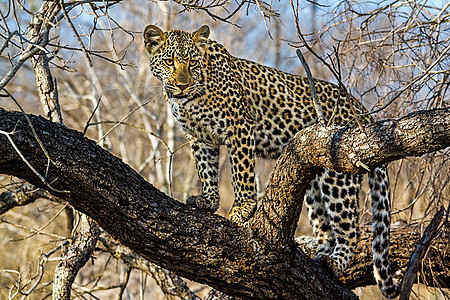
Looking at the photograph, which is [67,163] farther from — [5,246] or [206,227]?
[5,246]

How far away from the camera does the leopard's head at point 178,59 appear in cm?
594

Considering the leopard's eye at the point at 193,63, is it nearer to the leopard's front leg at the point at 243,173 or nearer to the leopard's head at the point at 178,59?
the leopard's head at the point at 178,59

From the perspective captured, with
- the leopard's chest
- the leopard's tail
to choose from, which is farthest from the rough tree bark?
the leopard's chest

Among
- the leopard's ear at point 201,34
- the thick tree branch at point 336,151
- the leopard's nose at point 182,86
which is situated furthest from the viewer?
the leopard's ear at point 201,34

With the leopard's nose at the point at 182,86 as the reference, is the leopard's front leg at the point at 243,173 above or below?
below

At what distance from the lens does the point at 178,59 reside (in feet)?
20.0

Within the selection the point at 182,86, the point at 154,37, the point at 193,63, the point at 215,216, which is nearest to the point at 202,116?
the point at 182,86

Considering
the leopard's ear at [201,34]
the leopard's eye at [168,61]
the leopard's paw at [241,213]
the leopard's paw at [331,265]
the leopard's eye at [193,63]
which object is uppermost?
the leopard's ear at [201,34]

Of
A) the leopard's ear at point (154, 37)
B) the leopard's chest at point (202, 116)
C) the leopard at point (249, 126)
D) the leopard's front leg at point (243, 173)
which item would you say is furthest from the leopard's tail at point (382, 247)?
the leopard's ear at point (154, 37)

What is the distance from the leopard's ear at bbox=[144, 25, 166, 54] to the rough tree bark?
2.19 meters

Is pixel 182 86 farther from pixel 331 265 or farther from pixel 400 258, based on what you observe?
pixel 400 258

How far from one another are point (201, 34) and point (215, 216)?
2.28 m

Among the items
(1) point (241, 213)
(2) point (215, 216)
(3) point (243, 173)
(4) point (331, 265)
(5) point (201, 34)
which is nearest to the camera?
(2) point (215, 216)

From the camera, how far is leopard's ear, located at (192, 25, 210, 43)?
634 cm
